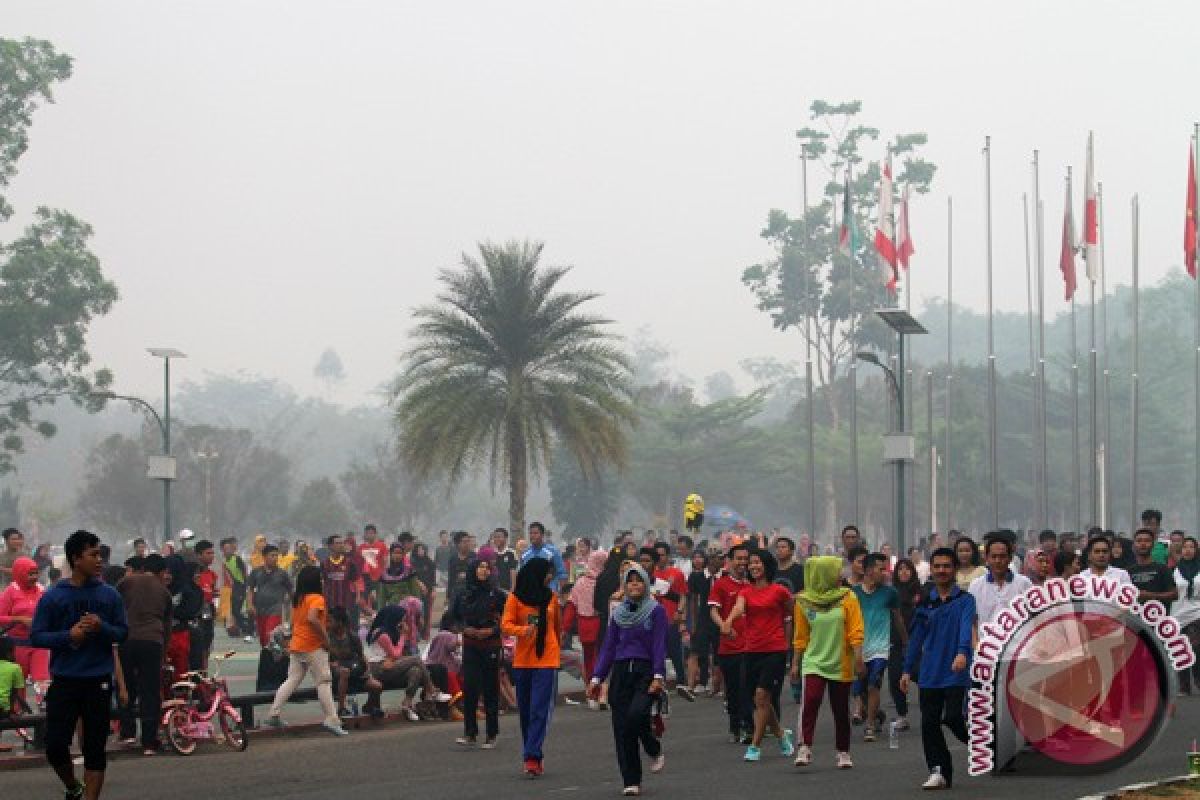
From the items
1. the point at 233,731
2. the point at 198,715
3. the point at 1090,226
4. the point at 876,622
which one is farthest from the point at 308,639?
the point at 1090,226

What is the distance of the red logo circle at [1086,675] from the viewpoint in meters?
13.8

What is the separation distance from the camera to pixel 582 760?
17.5 meters

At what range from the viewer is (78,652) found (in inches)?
504

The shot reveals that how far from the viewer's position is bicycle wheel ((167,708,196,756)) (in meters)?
18.4

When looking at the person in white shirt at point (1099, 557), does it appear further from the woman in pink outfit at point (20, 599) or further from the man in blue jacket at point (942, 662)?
the woman in pink outfit at point (20, 599)

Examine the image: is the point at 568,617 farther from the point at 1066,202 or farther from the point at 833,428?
the point at 833,428

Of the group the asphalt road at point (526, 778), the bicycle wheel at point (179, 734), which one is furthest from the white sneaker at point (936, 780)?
the bicycle wheel at point (179, 734)

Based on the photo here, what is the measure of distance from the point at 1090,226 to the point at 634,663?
46.6m

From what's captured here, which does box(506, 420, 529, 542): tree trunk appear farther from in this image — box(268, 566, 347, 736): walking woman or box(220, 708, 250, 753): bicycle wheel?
box(220, 708, 250, 753): bicycle wheel

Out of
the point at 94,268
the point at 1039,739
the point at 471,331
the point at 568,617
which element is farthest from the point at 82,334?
the point at 1039,739

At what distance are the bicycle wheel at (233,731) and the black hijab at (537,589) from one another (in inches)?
130

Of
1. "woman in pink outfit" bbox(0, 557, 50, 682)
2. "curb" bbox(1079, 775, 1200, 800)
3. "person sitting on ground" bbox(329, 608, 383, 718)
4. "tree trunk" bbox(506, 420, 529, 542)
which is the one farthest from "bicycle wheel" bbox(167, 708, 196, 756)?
"tree trunk" bbox(506, 420, 529, 542)

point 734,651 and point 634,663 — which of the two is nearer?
point 634,663

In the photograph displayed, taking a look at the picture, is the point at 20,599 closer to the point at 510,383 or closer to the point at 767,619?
the point at 767,619
